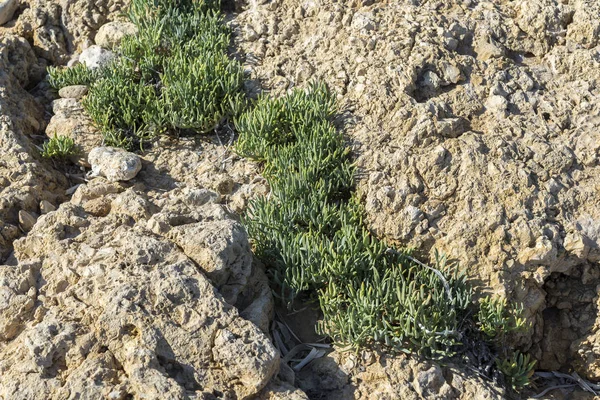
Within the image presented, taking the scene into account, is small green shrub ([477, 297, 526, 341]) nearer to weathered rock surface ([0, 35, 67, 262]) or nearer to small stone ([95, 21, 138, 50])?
weathered rock surface ([0, 35, 67, 262])

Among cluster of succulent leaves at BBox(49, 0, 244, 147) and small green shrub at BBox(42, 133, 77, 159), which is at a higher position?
cluster of succulent leaves at BBox(49, 0, 244, 147)

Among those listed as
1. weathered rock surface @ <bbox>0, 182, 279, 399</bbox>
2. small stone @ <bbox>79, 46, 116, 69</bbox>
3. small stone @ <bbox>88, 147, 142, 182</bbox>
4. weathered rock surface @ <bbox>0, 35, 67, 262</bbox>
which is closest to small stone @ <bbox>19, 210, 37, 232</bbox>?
weathered rock surface @ <bbox>0, 35, 67, 262</bbox>

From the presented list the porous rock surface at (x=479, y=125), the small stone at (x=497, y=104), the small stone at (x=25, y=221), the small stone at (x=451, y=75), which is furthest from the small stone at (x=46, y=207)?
the small stone at (x=497, y=104)

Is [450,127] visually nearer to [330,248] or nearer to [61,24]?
[330,248]

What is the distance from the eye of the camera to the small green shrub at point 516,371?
15.4 ft

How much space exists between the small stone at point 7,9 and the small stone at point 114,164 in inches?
83.7

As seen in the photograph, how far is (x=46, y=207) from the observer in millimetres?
5262

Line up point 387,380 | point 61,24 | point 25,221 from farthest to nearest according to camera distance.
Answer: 1. point 61,24
2. point 25,221
3. point 387,380

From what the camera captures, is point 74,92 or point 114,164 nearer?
point 114,164

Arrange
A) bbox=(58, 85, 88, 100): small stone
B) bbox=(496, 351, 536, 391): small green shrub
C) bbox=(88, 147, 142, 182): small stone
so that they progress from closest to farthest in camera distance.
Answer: bbox=(496, 351, 536, 391): small green shrub, bbox=(88, 147, 142, 182): small stone, bbox=(58, 85, 88, 100): small stone

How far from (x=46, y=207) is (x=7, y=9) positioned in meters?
2.61

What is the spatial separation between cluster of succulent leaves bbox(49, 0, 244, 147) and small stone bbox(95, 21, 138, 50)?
13cm

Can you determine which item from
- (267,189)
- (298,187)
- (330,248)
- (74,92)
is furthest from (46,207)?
(330,248)

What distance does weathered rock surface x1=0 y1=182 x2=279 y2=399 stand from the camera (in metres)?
3.91
